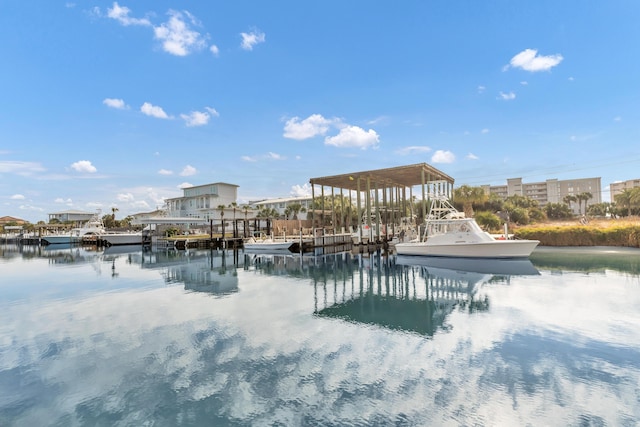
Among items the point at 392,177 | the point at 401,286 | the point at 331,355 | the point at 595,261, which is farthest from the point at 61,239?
the point at 595,261

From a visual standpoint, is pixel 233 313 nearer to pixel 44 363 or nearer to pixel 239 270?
pixel 44 363

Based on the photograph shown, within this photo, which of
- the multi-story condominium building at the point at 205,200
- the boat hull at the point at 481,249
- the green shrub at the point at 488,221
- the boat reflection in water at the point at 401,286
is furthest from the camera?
the multi-story condominium building at the point at 205,200

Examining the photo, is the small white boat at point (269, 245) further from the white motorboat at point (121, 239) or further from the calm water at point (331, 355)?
the white motorboat at point (121, 239)

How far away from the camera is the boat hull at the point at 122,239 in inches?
2248

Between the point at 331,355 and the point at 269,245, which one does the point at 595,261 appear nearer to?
the point at 331,355

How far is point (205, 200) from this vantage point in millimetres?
76188

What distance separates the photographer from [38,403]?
598cm

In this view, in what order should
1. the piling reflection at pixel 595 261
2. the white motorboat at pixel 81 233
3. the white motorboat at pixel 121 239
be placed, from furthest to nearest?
the white motorboat at pixel 81 233 < the white motorboat at pixel 121 239 < the piling reflection at pixel 595 261

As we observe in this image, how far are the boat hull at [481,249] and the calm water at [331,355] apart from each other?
634 cm

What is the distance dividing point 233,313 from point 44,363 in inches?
201

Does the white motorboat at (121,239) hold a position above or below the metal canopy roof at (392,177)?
below

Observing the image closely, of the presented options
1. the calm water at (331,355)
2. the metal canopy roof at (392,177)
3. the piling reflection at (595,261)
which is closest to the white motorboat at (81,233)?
the metal canopy roof at (392,177)

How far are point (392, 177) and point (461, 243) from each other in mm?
11389

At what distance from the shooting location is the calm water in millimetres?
5402
